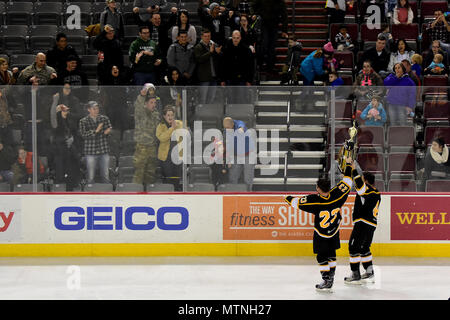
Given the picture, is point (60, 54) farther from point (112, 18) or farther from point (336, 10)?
point (336, 10)

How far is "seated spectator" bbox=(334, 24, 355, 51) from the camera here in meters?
15.9

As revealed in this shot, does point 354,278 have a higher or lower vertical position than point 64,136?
lower

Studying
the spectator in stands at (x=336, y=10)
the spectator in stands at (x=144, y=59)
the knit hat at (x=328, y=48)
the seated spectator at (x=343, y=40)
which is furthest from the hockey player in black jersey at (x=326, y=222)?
Answer: the spectator in stands at (x=336, y=10)

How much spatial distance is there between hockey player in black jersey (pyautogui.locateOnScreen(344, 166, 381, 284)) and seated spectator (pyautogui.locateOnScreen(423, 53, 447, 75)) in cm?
426

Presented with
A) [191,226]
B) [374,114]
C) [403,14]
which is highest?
[403,14]

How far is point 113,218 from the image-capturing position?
12914 mm

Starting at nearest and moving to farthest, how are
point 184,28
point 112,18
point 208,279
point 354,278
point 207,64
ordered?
point 354,278 < point 208,279 < point 207,64 < point 184,28 < point 112,18

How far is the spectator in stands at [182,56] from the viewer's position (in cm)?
1420

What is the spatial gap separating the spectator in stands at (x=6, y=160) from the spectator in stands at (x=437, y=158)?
590 centimetres

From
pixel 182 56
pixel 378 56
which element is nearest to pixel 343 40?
pixel 378 56

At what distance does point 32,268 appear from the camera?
39.7ft

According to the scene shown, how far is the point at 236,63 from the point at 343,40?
2.82 meters

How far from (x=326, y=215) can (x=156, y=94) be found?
11.0 feet

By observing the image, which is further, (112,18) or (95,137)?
(112,18)
